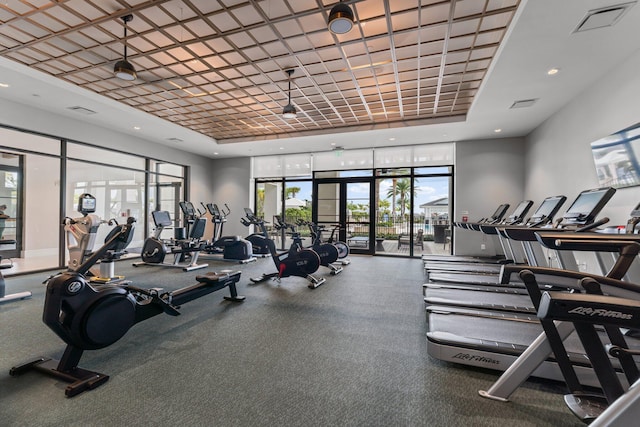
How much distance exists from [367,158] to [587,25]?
223 inches

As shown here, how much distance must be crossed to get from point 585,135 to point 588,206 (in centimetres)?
211

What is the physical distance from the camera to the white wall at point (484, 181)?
23.0ft

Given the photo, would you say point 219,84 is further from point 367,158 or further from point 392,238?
point 392,238

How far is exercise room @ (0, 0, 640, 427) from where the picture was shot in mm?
1740

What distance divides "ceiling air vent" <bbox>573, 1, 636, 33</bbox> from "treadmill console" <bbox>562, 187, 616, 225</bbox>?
162 centimetres

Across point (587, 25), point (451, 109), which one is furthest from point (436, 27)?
point (451, 109)

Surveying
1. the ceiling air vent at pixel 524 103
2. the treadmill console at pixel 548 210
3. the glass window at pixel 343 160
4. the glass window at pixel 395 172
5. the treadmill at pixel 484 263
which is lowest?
the treadmill at pixel 484 263

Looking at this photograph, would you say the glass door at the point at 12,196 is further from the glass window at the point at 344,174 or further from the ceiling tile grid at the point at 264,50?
the glass window at the point at 344,174

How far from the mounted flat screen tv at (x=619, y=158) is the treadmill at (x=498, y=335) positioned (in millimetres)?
827

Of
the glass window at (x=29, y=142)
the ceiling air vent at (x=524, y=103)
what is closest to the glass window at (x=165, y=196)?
the glass window at (x=29, y=142)

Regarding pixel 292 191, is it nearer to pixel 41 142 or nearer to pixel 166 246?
pixel 166 246

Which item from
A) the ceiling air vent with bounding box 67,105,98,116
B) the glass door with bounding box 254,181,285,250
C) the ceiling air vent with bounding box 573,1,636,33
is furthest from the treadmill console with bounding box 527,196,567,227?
the ceiling air vent with bounding box 67,105,98,116

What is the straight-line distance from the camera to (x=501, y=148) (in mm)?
7090

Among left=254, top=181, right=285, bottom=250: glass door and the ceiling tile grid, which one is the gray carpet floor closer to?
the ceiling tile grid
